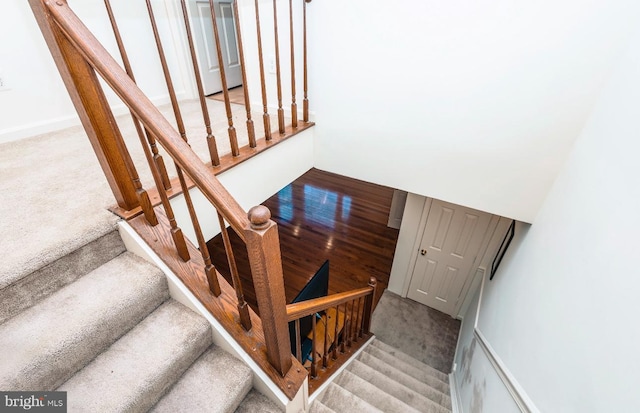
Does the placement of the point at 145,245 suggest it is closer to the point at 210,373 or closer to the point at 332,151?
the point at 210,373

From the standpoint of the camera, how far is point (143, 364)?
1.07 m

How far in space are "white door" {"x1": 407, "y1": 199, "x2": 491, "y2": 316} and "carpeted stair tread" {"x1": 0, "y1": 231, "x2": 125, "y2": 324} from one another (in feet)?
9.72

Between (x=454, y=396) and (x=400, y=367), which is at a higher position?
(x=454, y=396)

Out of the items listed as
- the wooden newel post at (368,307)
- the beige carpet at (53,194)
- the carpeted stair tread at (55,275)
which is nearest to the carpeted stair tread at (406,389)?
the wooden newel post at (368,307)

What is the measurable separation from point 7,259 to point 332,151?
192 cm

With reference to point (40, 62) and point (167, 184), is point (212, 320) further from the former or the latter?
point (40, 62)

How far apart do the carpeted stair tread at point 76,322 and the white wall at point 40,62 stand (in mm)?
1583

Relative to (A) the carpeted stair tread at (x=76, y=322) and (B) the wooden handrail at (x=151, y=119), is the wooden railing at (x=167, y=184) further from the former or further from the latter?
(A) the carpeted stair tread at (x=76, y=322)

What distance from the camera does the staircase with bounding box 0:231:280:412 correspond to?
3.12 feet

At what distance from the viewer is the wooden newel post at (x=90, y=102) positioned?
0.91 m

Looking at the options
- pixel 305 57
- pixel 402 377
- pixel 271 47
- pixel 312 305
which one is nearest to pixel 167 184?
pixel 312 305

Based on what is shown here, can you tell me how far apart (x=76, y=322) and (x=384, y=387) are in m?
2.13

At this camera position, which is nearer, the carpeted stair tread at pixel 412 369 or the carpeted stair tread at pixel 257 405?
the carpeted stair tread at pixel 257 405

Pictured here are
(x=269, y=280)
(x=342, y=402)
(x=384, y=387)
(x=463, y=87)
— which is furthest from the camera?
(x=384, y=387)
